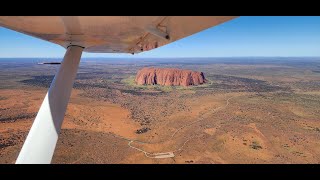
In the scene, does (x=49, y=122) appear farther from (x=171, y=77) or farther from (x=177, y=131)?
(x=171, y=77)

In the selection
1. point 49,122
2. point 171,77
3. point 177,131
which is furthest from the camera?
point 171,77

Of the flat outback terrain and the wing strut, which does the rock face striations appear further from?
the wing strut

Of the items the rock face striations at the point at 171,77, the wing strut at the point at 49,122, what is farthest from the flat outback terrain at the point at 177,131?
the rock face striations at the point at 171,77

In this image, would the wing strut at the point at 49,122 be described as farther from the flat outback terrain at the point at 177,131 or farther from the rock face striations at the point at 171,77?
the rock face striations at the point at 171,77

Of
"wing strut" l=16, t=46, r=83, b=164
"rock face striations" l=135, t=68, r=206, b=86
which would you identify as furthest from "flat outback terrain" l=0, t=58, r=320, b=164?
"rock face striations" l=135, t=68, r=206, b=86

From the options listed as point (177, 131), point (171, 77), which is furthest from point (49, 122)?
point (171, 77)
